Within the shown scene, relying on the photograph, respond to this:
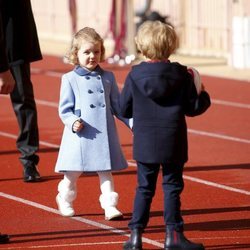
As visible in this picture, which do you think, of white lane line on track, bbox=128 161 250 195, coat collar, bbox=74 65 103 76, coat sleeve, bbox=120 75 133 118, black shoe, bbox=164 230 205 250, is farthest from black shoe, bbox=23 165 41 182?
black shoe, bbox=164 230 205 250

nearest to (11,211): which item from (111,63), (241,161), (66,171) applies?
(66,171)

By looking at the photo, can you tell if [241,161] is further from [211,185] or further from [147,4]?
[147,4]

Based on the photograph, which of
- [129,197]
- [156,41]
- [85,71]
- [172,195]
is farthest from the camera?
[129,197]

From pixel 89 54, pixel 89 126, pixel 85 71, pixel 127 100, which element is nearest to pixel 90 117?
pixel 89 126

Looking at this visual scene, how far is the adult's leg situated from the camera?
1116cm

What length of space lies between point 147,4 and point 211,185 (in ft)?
44.4

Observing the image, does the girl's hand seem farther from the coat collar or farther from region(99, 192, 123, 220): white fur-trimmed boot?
region(99, 192, 123, 220): white fur-trimmed boot

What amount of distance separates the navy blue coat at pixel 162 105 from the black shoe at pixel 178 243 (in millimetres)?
505

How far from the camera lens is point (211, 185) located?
429 inches

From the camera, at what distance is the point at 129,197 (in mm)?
10359

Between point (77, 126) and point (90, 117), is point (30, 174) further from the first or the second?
point (77, 126)

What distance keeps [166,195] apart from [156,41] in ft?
3.47

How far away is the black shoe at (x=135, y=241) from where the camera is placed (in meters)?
8.25

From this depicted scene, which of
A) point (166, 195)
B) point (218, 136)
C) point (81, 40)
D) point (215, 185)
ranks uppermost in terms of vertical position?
point (81, 40)
